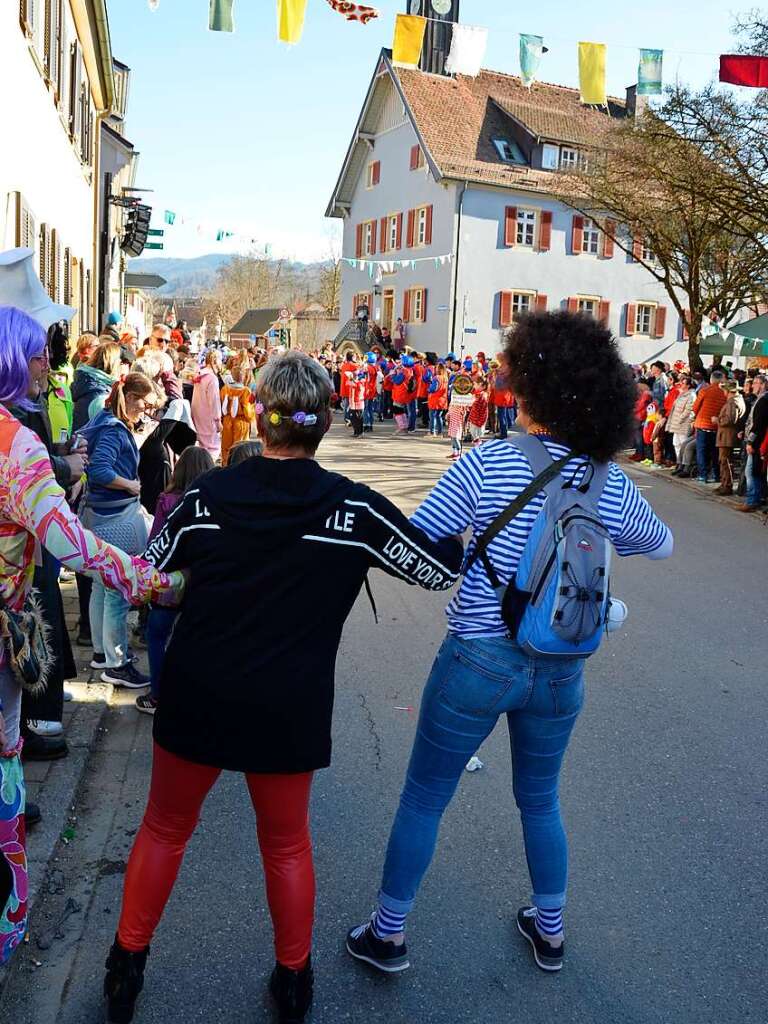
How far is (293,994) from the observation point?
278cm

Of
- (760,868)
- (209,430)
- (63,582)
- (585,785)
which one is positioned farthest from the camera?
(209,430)

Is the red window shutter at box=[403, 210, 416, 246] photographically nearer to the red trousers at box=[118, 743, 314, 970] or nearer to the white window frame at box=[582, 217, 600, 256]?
the white window frame at box=[582, 217, 600, 256]

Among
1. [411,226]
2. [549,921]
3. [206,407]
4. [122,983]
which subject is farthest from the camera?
[411,226]

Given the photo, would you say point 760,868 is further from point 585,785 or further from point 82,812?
point 82,812

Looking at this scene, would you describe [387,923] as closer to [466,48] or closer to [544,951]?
[544,951]

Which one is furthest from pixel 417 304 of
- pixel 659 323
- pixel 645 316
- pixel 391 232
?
pixel 659 323

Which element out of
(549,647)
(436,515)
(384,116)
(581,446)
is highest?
(384,116)

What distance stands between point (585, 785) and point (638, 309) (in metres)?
43.0

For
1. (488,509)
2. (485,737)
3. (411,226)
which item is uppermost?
(411,226)

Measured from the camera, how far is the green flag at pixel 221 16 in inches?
556

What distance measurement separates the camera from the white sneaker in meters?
4.50

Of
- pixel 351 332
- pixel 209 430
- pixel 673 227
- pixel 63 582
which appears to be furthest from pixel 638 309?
pixel 63 582

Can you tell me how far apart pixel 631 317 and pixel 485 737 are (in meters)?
44.0

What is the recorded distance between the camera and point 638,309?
148 feet
